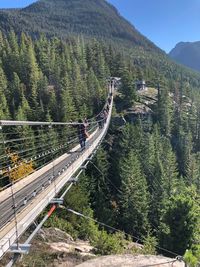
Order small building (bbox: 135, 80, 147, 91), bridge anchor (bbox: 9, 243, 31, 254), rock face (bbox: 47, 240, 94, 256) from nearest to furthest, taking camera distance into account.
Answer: bridge anchor (bbox: 9, 243, 31, 254)
rock face (bbox: 47, 240, 94, 256)
small building (bbox: 135, 80, 147, 91)

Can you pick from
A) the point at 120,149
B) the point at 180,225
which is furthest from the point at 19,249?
the point at 120,149

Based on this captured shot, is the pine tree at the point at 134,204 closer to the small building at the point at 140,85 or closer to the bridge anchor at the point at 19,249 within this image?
the bridge anchor at the point at 19,249

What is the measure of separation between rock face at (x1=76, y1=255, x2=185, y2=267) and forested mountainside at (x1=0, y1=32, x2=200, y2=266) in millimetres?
965

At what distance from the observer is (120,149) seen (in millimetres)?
64250

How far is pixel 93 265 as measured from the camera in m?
14.0

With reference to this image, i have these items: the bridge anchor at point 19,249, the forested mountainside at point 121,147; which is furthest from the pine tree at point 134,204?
the bridge anchor at point 19,249

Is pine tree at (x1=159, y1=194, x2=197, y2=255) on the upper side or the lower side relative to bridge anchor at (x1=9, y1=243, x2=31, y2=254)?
lower

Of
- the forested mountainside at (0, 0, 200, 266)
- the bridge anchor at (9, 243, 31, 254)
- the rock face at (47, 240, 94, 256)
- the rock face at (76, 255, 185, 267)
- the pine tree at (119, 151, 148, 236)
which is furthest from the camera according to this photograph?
the pine tree at (119, 151, 148, 236)

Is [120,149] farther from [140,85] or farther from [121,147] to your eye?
[140,85]

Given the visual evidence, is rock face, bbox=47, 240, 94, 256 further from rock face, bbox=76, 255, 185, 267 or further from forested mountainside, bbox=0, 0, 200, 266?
rock face, bbox=76, 255, 185, 267

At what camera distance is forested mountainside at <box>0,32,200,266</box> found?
31.6 metres

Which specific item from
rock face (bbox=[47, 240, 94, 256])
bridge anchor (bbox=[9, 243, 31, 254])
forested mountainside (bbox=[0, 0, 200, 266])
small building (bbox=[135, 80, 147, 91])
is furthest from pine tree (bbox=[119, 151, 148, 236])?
small building (bbox=[135, 80, 147, 91])

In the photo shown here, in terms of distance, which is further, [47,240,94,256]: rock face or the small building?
the small building

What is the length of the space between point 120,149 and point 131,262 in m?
50.4
